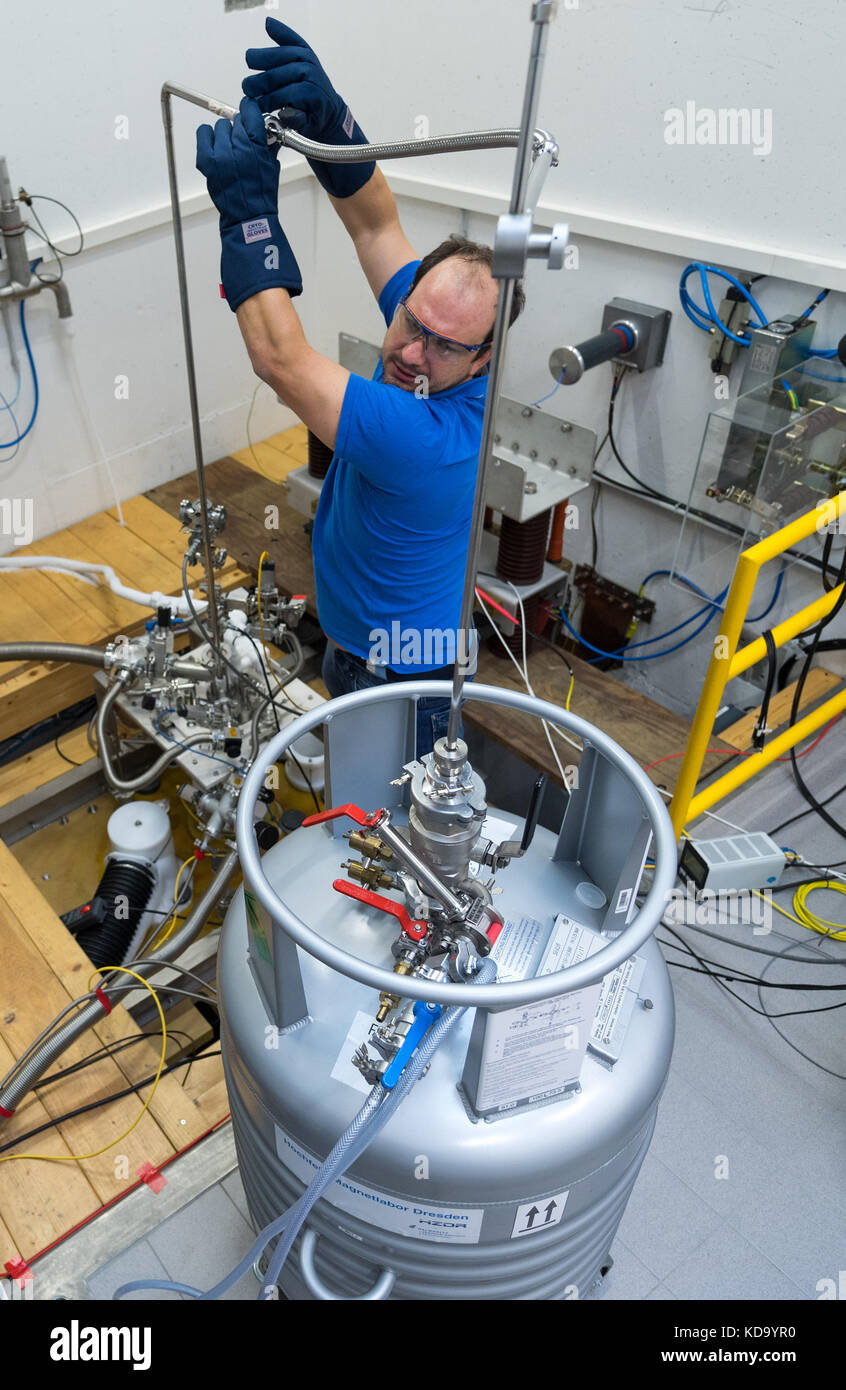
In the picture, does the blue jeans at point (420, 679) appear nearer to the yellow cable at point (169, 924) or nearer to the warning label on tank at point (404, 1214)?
the yellow cable at point (169, 924)

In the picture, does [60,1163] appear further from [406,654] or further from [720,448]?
[720,448]

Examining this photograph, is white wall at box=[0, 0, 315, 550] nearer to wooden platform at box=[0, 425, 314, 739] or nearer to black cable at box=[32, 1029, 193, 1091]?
wooden platform at box=[0, 425, 314, 739]

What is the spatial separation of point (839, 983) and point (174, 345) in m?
2.42

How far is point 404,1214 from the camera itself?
0.86 metres

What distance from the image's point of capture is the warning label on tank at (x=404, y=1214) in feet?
2.81

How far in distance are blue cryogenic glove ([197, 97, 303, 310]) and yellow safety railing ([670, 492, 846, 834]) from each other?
774mm

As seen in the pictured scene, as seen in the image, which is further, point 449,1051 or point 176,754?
point 176,754

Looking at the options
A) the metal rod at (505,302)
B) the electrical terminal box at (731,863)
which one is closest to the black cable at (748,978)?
the electrical terminal box at (731,863)

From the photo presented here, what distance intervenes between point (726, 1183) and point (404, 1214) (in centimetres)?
77

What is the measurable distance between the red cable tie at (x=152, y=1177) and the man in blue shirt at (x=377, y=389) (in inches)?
30.3

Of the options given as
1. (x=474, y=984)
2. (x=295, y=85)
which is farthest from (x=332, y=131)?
(x=474, y=984)

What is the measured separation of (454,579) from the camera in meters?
1.67
